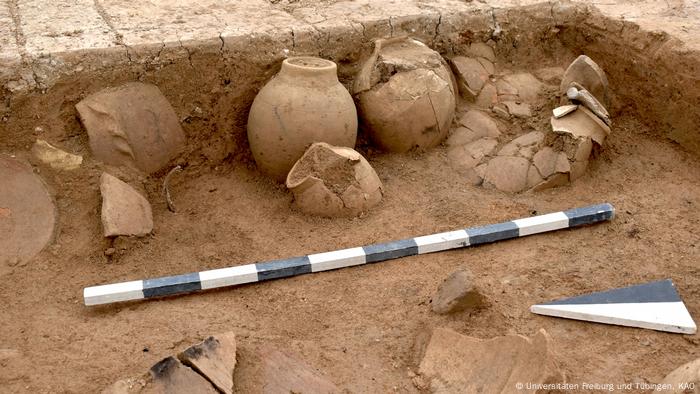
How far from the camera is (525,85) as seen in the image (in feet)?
16.5

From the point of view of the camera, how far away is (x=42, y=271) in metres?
3.57

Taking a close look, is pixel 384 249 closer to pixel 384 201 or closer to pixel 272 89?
pixel 384 201

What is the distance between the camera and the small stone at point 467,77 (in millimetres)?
4918

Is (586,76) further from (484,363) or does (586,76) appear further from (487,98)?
(484,363)

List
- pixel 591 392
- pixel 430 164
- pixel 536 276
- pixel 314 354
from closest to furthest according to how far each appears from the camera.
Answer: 1. pixel 591 392
2. pixel 314 354
3. pixel 536 276
4. pixel 430 164

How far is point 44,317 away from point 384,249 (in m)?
1.64

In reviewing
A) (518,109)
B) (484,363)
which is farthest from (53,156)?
(518,109)

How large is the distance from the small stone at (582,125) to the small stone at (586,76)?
0.27m

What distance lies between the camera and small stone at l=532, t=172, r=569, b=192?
4.37 metres

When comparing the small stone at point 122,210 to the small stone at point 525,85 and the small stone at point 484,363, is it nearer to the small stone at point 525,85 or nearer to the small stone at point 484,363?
the small stone at point 484,363

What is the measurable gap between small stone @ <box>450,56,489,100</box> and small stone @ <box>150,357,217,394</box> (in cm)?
296

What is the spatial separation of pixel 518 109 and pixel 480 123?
30 cm

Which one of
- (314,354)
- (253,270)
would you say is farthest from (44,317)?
(314,354)

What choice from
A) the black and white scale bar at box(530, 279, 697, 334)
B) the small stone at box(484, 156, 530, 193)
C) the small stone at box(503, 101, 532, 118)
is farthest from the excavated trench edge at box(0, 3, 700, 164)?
the black and white scale bar at box(530, 279, 697, 334)
